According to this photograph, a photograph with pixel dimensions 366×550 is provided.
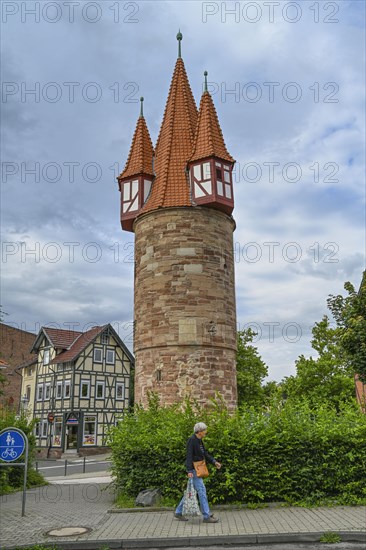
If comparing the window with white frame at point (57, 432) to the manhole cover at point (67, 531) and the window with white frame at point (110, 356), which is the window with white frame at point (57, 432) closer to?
the window with white frame at point (110, 356)

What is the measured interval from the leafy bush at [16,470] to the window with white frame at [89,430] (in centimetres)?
2136

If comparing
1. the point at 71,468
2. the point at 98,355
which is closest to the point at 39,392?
the point at 98,355

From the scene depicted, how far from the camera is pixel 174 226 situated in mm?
16516

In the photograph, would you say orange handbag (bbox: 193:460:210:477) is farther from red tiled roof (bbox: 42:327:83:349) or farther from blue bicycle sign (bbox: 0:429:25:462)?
red tiled roof (bbox: 42:327:83:349)

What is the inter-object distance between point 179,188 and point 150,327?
Result: 179 inches

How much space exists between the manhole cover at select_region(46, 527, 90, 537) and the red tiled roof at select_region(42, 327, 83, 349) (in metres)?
31.8

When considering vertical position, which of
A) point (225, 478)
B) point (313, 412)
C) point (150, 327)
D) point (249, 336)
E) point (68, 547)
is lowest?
point (68, 547)

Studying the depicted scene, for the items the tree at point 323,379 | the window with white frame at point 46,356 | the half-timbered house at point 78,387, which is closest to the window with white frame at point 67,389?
the half-timbered house at point 78,387

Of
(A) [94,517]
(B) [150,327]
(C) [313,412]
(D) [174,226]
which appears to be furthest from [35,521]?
(D) [174,226]

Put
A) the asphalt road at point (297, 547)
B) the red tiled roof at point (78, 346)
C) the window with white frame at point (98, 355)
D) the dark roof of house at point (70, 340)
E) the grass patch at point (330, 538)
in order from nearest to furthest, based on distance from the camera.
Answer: the asphalt road at point (297, 547) < the grass patch at point (330, 538) < the red tiled roof at point (78, 346) < the dark roof of house at point (70, 340) < the window with white frame at point (98, 355)

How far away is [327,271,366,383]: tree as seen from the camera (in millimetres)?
14242

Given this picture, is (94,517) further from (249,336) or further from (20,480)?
(249,336)

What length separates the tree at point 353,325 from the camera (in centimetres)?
1424

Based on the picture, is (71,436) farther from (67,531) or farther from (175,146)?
(67,531)
